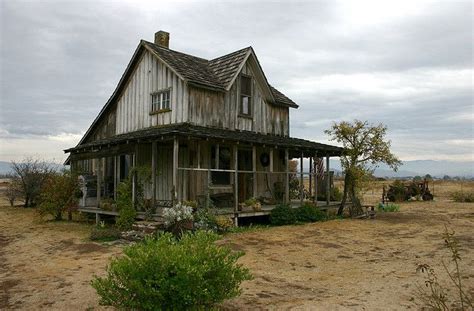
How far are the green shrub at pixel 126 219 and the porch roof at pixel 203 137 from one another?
2622 millimetres

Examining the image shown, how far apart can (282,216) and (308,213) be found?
1.70m

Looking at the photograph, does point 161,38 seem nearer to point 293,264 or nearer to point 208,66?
point 208,66

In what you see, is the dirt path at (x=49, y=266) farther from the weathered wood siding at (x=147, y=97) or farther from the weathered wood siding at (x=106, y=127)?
the weathered wood siding at (x=106, y=127)

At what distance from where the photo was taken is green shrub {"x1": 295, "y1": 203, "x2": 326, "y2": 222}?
1808 centimetres

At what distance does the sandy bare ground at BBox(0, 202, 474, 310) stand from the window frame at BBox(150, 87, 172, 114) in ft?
19.2

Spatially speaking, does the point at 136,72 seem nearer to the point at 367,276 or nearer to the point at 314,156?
the point at 314,156

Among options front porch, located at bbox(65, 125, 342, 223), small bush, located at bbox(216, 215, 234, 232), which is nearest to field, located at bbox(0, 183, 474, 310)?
small bush, located at bbox(216, 215, 234, 232)

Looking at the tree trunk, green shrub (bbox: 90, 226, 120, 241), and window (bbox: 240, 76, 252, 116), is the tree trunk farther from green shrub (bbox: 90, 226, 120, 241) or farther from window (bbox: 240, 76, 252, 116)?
green shrub (bbox: 90, 226, 120, 241)

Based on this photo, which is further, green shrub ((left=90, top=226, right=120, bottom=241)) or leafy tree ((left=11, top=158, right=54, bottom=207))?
leafy tree ((left=11, top=158, right=54, bottom=207))

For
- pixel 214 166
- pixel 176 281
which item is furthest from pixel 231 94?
pixel 176 281

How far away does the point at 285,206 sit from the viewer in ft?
58.0

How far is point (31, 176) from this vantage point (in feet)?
89.8

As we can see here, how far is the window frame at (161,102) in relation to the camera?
18.1 m

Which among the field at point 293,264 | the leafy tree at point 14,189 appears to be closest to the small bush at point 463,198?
the field at point 293,264
